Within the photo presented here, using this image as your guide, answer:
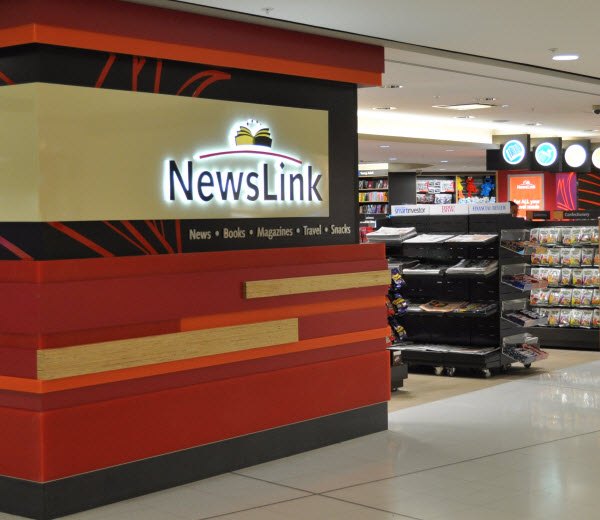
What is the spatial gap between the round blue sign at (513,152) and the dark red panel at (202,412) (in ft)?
25.4

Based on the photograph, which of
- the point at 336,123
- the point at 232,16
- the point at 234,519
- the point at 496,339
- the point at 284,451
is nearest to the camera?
the point at 234,519

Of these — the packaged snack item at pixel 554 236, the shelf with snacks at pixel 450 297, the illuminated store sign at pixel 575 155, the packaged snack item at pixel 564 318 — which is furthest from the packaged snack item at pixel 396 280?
the illuminated store sign at pixel 575 155

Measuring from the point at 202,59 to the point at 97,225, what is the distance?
1.23m

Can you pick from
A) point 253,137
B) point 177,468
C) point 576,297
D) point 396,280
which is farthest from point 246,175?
point 576,297

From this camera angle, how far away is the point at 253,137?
5.85 metres

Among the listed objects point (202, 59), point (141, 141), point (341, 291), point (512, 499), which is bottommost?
point (512, 499)

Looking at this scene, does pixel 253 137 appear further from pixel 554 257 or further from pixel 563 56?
pixel 554 257

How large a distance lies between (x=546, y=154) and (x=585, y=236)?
10.2 feet

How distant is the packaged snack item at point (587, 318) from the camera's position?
36.8 ft

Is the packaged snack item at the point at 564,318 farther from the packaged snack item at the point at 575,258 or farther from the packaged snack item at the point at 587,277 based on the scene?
the packaged snack item at the point at 575,258

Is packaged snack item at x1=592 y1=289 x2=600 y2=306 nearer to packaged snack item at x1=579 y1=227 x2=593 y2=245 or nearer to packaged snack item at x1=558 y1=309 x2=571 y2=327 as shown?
packaged snack item at x1=558 y1=309 x2=571 y2=327

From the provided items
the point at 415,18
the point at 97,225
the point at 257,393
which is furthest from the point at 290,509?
the point at 415,18

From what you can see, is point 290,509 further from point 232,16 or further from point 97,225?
point 232,16

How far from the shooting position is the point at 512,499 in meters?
5.03
